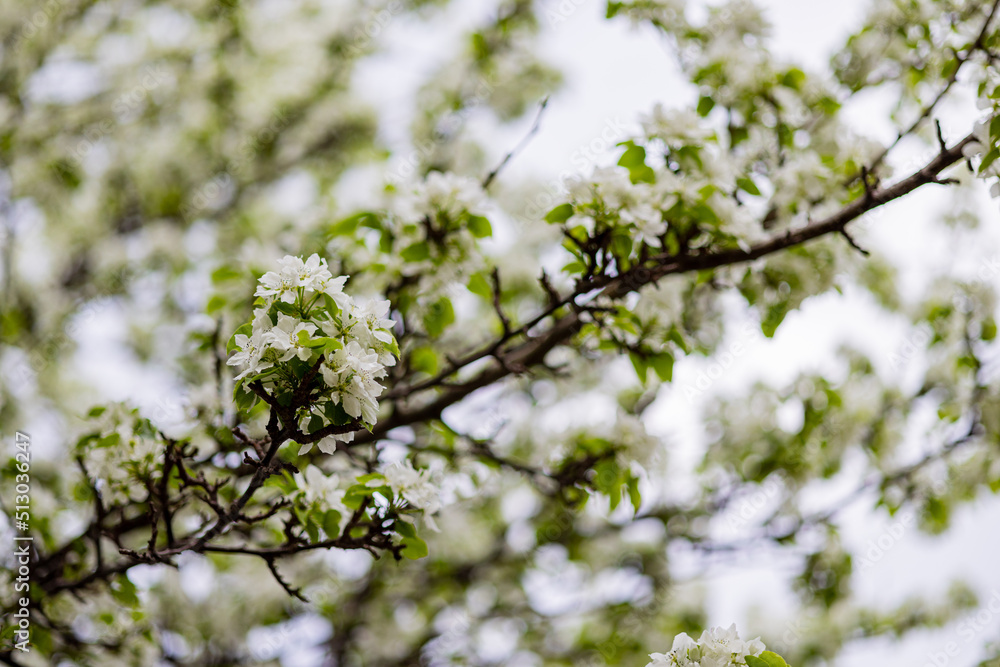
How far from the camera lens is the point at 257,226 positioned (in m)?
6.91

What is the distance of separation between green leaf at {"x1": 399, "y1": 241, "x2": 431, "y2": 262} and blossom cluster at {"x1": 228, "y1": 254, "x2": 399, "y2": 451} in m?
1.00

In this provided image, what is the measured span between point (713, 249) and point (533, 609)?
3.80 m

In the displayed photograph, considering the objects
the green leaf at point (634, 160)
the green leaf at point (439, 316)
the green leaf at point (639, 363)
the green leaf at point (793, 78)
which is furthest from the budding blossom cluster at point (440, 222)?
the green leaf at point (793, 78)

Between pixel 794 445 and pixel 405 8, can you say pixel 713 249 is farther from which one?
pixel 405 8

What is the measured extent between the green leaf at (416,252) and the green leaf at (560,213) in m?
0.57

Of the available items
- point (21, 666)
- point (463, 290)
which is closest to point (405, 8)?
point (463, 290)

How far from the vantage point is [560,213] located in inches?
93.9

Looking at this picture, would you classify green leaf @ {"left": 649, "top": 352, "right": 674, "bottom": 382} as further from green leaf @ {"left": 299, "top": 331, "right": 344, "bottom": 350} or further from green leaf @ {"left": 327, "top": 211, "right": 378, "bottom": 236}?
green leaf @ {"left": 299, "top": 331, "right": 344, "bottom": 350}

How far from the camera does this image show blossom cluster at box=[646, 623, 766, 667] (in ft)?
5.88

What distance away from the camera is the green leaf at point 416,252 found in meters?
2.68

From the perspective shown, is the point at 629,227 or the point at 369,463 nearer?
the point at 629,227

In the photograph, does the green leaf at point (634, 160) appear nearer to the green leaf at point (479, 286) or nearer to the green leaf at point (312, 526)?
the green leaf at point (479, 286)

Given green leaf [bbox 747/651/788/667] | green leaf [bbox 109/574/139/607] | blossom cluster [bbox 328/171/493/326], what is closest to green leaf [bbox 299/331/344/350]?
blossom cluster [bbox 328/171/493/326]

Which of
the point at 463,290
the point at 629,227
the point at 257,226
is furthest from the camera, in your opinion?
the point at 257,226
